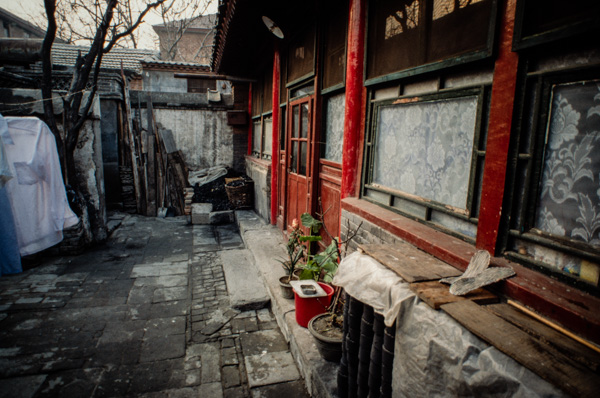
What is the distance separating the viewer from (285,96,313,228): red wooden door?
5.22 meters

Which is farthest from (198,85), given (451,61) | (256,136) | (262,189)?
(451,61)

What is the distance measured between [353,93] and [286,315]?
2.51 meters

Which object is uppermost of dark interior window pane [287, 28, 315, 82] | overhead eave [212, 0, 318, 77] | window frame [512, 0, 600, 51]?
overhead eave [212, 0, 318, 77]

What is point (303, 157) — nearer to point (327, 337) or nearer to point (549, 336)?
point (327, 337)

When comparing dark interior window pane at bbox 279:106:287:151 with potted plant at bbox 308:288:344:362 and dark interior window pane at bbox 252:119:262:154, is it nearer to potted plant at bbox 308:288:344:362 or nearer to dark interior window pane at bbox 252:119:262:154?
dark interior window pane at bbox 252:119:262:154

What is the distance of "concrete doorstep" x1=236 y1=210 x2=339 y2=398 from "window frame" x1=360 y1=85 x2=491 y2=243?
149 cm

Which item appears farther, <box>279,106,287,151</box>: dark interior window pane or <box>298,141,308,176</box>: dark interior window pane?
<box>279,106,287,151</box>: dark interior window pane

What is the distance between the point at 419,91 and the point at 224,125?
9795 millimetres

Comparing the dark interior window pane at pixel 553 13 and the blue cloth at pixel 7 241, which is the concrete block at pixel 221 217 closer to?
the blue cloth at pixel 7 241

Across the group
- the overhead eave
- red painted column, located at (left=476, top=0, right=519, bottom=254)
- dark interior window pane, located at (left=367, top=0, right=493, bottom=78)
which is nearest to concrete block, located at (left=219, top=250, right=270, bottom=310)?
dark interior window pane, located at (left=367, top=0, right=493, bottom=78)

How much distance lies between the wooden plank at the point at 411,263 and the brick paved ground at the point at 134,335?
5.26ft

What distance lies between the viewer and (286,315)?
156 inches

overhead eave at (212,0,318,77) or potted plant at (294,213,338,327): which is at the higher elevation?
overhead eave at (212,0,318,77)

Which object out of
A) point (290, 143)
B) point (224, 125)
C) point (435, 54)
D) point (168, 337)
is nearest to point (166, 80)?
point (224, 125)
